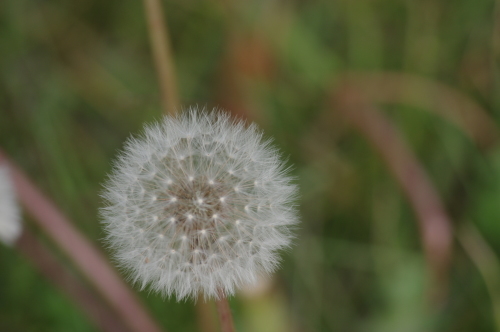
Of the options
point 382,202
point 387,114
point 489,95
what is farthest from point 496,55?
point 382,202

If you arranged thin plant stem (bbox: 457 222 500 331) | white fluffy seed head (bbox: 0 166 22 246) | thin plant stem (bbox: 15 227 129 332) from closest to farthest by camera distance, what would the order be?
white fluffy seed head (bbox: 0 166 22 246) < thin plant stem (bbox: 15 227 129 332) < thin plant stem (bbox: 457 222 500 331)

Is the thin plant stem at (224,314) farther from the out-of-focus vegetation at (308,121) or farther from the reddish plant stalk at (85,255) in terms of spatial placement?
the out-of-focus vegetation at (308,121)

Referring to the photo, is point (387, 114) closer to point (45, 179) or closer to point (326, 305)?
point (326, 305)

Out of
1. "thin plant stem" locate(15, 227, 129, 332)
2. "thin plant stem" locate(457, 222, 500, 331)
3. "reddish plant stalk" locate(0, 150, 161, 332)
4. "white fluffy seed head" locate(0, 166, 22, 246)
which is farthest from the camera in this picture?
"thin plant stem" locate(457, 222, 500, 331)

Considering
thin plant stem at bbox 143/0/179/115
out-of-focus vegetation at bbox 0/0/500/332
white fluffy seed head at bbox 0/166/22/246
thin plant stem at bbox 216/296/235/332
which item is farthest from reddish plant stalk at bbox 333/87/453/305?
white fluffy seed head at bbox 0/166/22/246

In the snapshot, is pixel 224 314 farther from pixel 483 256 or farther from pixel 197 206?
pixel 483 256

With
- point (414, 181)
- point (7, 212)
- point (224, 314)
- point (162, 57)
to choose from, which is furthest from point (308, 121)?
point (224, 314)

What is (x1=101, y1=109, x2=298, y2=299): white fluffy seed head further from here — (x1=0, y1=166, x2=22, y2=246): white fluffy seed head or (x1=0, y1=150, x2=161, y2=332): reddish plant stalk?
(x1=0, y1=150, x2=161, y2=332): reddish plant stalk
